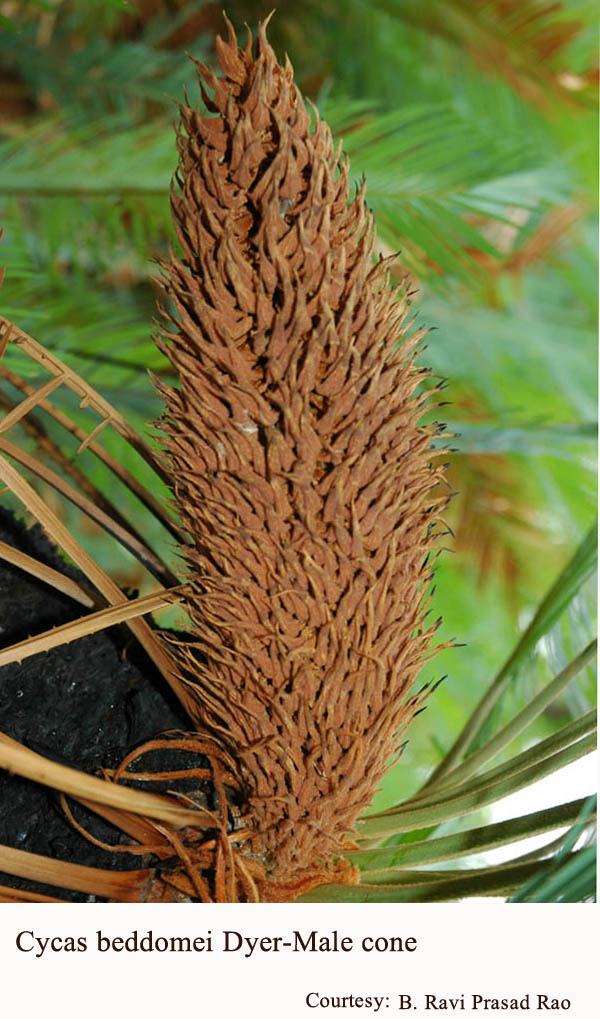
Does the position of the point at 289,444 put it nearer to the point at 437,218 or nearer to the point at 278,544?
the point at 278,544

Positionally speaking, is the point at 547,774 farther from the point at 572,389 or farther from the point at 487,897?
the point at 572,389

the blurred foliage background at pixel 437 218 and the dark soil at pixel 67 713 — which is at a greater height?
the blurred foliage background at pixel 437 218

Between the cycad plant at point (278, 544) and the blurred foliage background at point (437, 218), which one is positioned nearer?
the cycad plant at point (278, 544)

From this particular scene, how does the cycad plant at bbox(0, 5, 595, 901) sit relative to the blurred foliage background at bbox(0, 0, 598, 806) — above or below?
below

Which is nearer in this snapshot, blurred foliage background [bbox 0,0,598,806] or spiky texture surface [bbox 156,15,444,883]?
spiky texture surface [bbox 156,15,444,883]

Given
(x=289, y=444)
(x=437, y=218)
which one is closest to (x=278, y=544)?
(x=289, y=444)
